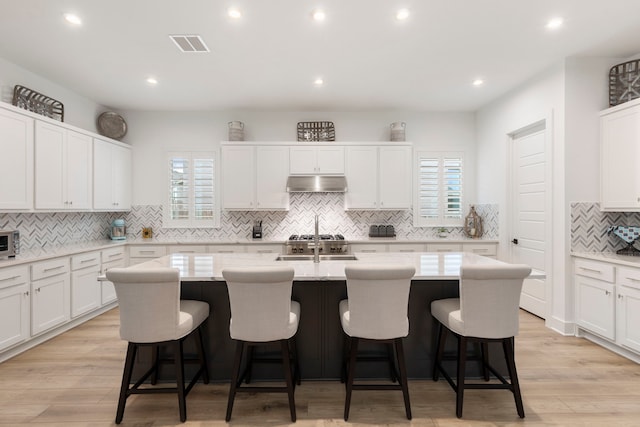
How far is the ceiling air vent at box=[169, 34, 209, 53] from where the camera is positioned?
121 inches

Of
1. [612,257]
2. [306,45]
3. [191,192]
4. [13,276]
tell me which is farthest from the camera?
[191,192]

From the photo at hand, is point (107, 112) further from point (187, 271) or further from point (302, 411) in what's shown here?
point (302, 411)

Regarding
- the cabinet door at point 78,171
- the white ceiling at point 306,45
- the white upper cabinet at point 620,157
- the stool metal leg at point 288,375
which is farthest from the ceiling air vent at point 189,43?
the white upper cabinet at point 620,157

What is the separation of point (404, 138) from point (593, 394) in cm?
391

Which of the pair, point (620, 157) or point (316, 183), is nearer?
point (620, 157)

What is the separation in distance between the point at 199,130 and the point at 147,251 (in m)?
2.15

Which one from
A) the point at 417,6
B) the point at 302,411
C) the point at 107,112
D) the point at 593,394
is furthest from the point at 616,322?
the point at 107,112

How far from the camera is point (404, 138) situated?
5258 mm

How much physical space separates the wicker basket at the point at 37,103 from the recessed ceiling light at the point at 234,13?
2.75 meters

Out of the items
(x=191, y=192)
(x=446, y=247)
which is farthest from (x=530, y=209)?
(x=191, y=192)

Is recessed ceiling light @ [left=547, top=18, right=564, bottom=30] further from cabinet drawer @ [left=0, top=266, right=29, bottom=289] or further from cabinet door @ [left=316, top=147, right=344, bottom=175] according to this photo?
cabinet drawer @ [left=0, top=266, right=29, bottom=289]

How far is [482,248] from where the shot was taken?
4.89m

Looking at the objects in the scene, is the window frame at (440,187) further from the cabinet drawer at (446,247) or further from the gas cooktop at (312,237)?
the gas cooktop at (312,237)

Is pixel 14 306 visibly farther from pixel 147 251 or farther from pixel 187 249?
pixel 187 249
